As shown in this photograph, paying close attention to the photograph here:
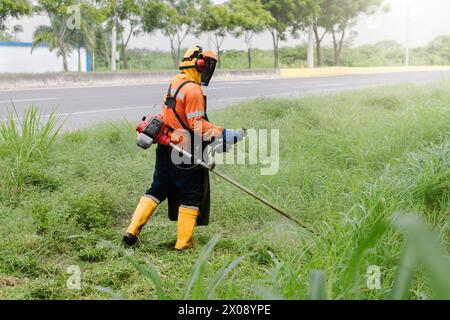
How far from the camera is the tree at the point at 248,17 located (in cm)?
2712

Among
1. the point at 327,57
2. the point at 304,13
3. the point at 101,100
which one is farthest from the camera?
the point at 327,57

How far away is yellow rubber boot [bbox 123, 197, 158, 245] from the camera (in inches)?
168

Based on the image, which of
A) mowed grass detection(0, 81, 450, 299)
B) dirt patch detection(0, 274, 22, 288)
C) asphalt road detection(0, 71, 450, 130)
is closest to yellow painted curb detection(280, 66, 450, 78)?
asphalt road detection(0, 71, 450, 130)

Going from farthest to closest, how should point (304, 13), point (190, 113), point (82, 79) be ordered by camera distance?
1. point (304, 13)
2. point (82, 79)
3. point (190, 113)

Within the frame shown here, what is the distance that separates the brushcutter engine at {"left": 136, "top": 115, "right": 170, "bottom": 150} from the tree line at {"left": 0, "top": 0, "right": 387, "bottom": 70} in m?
15.9

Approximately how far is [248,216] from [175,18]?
19.7 metres

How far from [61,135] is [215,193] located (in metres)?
2.73

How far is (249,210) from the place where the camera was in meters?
5.16

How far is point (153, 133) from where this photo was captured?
420 cm

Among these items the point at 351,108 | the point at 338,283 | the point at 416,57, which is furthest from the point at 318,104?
the point at 416,57

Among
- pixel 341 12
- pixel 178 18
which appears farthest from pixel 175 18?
pixel 341 12

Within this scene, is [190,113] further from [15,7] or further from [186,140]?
[15,7]

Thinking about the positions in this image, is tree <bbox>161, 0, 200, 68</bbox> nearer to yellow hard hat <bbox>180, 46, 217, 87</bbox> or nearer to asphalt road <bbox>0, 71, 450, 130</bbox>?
asphalt road <bbox>0, 71, 450, 130</bbox>

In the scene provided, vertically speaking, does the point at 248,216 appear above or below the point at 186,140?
below
